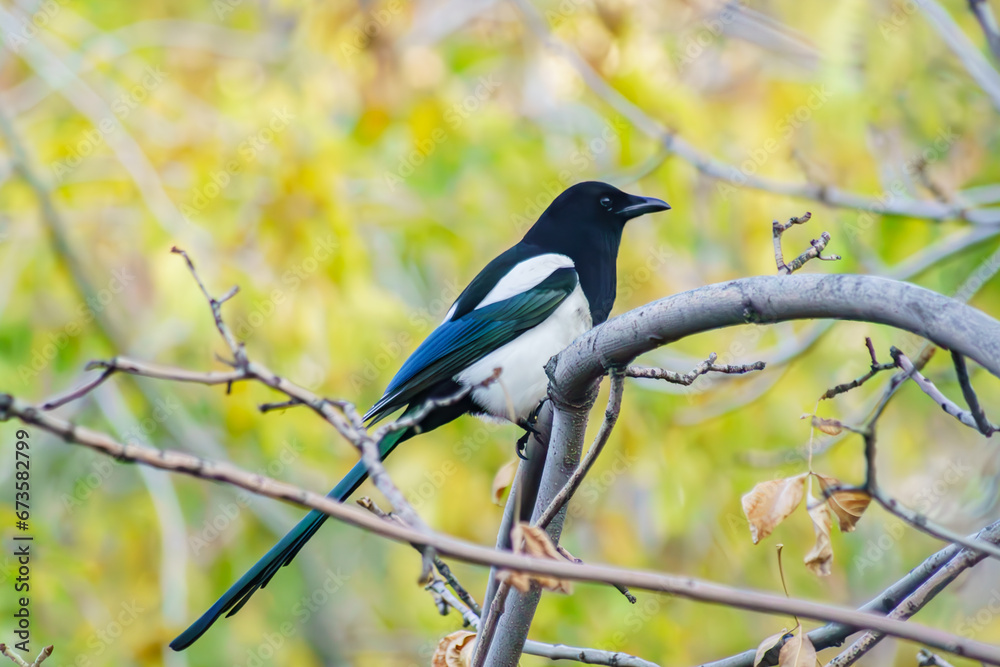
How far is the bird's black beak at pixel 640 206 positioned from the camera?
306 cm

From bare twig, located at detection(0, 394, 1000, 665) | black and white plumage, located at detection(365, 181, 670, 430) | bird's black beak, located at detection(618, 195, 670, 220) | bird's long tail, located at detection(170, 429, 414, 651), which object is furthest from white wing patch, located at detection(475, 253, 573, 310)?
bare twig, located at detection(0, 394, 1000, 665)

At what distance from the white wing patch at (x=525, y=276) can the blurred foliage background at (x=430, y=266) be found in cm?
88

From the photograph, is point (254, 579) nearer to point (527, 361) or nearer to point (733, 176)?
point (527, 361)

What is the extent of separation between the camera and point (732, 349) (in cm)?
418

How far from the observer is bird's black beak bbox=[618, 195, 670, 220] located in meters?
3.06

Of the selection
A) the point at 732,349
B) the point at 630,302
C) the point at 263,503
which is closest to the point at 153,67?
the point at 263,503

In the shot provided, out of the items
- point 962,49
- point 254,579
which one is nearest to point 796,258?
point 254,579

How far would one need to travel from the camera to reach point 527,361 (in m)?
2.74

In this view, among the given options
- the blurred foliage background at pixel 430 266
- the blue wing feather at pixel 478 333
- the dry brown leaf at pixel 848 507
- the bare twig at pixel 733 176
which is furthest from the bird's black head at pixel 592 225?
the dry brown leaf at pixel 848 507

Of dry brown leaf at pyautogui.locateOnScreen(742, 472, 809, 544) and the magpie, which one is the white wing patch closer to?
the magpie

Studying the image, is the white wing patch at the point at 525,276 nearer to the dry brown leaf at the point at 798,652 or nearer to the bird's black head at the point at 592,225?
the bird's black head at the point at 592,225

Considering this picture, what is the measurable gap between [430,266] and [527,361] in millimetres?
2581

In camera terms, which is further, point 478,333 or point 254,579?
point 478,333

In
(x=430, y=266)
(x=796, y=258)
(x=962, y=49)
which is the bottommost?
(x=796, y=258)
